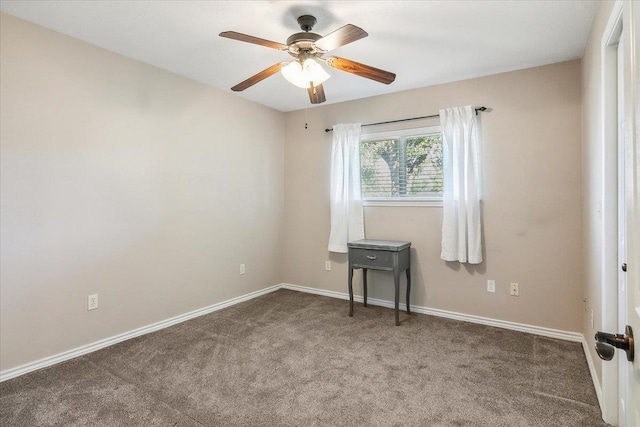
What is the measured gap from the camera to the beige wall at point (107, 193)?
2.28 m

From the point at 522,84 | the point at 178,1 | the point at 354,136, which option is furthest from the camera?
the point at 354,136

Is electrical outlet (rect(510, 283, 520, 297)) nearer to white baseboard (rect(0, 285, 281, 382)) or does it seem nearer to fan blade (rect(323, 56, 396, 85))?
fan blade (rect(323, 56, 396, 85))

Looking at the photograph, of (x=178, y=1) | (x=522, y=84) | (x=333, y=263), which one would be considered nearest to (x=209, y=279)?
(x=333, y=263)

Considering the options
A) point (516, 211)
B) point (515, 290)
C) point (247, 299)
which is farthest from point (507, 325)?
point (247, 299)

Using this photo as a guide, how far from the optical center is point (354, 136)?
391 centimetres

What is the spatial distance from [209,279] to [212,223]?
1.96ft

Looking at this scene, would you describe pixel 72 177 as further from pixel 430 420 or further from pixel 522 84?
pixel 522 84

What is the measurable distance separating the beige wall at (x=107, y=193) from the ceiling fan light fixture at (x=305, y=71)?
4.92 feet

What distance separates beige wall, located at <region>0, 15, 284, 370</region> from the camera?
228cm

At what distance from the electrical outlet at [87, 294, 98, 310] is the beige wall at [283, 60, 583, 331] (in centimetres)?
266

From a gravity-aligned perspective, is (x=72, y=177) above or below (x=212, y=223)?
above

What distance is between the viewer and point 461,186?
3.25 meters

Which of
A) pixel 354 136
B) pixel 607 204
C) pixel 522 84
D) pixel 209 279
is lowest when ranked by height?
pixel 209 279

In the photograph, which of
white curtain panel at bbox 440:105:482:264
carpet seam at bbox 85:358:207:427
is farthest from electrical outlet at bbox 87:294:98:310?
white curtain panel at bbox 440:105:482:264
